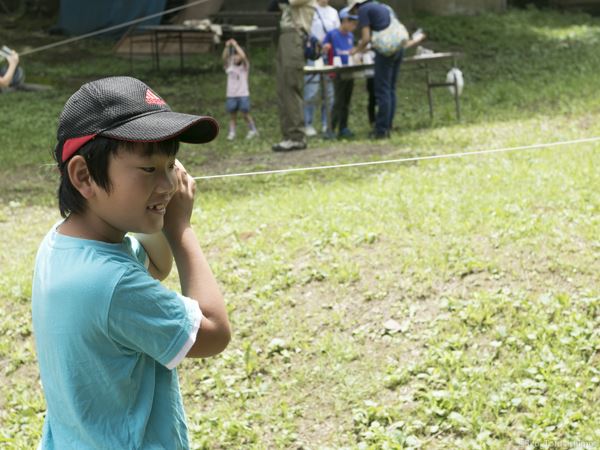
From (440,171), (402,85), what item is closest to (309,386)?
(440,171)

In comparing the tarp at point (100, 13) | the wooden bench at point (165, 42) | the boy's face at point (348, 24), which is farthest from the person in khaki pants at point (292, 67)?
the tarp at point (100, 13)

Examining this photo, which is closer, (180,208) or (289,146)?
(180,208)

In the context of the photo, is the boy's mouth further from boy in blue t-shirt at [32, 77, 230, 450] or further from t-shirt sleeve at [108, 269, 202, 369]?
t-shirt sleeve at [108, 269, 202, 369]

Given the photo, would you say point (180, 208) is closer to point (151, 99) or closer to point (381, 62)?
point (151, 99)

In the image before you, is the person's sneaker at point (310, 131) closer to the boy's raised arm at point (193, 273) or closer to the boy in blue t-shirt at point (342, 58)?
the boy in blue t-shirt at point (342, 58)

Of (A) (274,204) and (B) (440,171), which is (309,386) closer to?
(A) (274,204)

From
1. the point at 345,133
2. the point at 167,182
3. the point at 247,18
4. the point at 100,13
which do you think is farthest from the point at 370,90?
the point at 100,13

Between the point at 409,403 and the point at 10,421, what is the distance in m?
1.84

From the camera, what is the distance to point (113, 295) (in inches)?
72.2

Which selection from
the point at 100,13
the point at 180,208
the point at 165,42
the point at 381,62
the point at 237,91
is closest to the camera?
the point at 180,208

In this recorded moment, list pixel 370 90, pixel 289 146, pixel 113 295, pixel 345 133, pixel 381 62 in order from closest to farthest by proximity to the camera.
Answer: pixel 113 295 < pixel 289 146 < pixel 381 62 < pixel 345 133 < pixel 370 90

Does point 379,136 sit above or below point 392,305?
below

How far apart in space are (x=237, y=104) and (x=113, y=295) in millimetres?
9184

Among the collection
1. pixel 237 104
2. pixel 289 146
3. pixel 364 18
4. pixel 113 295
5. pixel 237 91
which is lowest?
pixel 289 146
